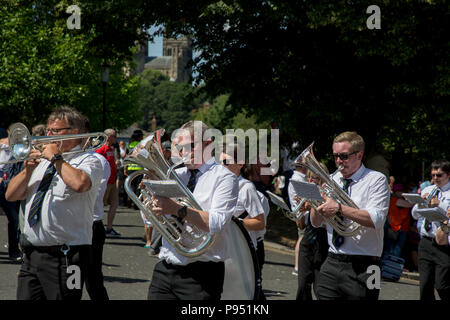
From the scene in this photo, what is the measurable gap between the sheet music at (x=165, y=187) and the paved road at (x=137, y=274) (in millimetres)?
4091

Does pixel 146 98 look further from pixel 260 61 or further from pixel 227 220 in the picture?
pixel 227 220

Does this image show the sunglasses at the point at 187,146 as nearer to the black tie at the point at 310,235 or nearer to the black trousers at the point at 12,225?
the black tie at the point at 310,235

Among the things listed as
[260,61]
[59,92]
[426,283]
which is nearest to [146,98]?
[59,92]

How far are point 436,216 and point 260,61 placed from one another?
10.2 meters

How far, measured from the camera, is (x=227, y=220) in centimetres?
462

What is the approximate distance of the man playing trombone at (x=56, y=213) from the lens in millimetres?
4801

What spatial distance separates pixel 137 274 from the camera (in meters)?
9.84

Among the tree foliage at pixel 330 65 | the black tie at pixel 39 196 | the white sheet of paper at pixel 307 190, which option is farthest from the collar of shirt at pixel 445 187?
the tree foliage at pixel 330 65

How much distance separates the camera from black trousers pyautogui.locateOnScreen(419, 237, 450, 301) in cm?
770

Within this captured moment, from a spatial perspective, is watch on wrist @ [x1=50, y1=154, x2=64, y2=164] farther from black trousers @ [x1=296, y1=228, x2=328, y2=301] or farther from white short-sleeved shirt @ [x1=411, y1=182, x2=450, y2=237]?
white short-sleeved shirt @ [x1=411, y1=182, x2=450, y2=237]

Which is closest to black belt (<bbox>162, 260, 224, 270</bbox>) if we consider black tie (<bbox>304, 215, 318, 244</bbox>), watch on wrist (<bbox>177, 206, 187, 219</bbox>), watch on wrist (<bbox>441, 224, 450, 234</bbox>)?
watch on wrist (<bbox>177, 206, 187, 219</bbox>)

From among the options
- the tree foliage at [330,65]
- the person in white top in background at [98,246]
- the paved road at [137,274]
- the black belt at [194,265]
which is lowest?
the paved road at [137,274]

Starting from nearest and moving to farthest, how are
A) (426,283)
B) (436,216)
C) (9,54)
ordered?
(436,216), (426,283), (9,54)

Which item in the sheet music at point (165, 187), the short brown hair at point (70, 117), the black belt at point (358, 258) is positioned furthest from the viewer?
the black belt at point (358, 258)
